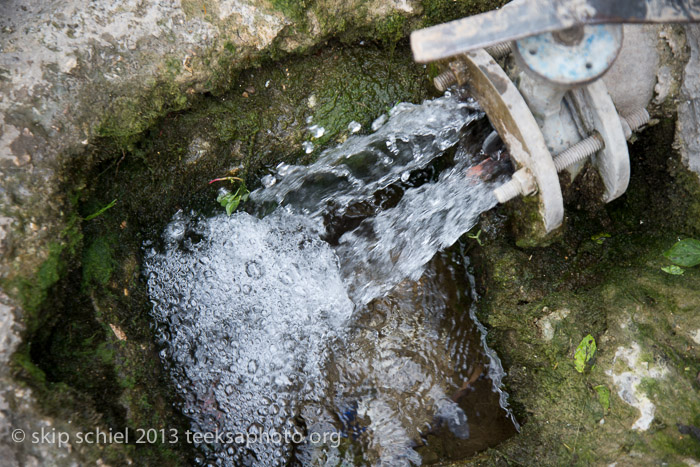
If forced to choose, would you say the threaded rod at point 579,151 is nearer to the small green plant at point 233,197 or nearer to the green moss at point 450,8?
the green moss at point 450,8

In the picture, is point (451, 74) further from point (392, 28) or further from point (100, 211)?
point (100, 211)

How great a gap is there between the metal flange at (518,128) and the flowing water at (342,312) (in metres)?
0.38

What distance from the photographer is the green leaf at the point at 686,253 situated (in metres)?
2.21

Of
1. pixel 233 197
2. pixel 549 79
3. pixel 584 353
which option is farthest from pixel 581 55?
pixel 233 197

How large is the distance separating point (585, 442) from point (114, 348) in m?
2.39

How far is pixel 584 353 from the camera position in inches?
94.4

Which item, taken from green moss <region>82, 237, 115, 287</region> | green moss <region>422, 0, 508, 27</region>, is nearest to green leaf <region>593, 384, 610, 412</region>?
green moss <region>422, 0, 508, 27</region>

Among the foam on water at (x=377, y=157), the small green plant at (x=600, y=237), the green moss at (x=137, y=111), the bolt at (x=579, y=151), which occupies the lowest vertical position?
the small green plant at (x=600, y=237)

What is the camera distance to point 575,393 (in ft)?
7.89

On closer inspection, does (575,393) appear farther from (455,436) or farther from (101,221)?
(101,221)

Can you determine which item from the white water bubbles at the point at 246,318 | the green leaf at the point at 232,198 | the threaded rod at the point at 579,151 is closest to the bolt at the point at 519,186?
the threaded rod at the point at 579,151

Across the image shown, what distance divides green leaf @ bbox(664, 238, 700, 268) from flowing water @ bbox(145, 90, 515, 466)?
937 mm

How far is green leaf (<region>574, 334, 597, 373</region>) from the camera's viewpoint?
2393mm

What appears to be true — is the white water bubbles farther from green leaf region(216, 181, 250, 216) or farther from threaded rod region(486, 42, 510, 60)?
threaded rod region(486, 42, 510, 60)
